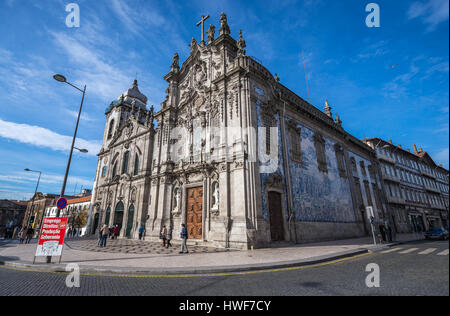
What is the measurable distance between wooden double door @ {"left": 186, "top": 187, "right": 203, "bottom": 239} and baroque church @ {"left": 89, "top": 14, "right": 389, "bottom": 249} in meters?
0.09

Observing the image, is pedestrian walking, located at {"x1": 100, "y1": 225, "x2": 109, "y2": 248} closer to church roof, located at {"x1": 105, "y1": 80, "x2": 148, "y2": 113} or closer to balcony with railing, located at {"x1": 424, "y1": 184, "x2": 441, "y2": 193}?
church roof, located at {"x1": 105, "y1": 80, "x2": 148, "y2": 113}

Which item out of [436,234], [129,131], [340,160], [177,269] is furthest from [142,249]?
[340,160]

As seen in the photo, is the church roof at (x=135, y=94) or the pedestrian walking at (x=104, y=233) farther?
the church roof at (x=135, y=94)

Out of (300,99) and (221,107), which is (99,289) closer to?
(221,107)

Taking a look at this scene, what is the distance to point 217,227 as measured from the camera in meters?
13.9

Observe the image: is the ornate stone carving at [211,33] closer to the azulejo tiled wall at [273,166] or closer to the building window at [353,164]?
the azulejo tiled wall at [273,166]

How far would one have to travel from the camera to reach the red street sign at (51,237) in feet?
27.8

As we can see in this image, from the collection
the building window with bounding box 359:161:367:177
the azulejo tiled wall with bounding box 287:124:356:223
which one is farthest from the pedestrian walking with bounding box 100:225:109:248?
the building window with bounding box 359:161:367:177

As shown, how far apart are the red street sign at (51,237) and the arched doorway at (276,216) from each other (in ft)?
38.8

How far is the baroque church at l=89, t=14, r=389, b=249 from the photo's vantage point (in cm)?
1433

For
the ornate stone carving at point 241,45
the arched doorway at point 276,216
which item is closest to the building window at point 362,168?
the arched doorway at point 276,216

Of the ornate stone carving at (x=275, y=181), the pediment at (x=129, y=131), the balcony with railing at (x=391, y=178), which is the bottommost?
the ornate stone carving at (x=275, y=181)
